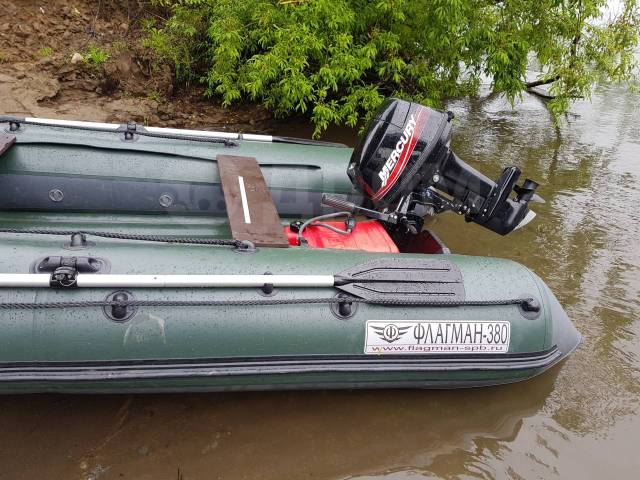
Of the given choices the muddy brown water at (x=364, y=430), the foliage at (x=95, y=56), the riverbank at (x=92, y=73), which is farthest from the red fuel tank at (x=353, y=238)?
the foliage at (x=95, y=56)

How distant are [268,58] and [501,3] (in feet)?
6.85

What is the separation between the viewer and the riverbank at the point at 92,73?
4598 millimetres

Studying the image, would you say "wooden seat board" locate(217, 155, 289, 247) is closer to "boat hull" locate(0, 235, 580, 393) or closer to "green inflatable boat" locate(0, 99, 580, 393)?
"green inflatable boat" locate(0, 99, 580, 393)

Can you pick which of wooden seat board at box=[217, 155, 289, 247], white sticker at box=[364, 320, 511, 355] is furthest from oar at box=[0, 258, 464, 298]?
wooden seat board at box=[217, 155, 289, 247]

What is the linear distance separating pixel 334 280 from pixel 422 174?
75cm

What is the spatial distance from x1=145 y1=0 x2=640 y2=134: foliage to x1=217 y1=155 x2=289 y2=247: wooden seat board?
1.67 meters

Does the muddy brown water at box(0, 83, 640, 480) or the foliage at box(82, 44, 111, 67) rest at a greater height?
the foliage at box(82, 44, 111, 67)

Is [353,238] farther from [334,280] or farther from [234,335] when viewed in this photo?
[234,335]

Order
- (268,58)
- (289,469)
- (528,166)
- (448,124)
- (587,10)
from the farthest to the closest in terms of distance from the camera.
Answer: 1. (528,166)
2. (587,10)
3. (268,58)
4. (448,124)
5. (289,469)

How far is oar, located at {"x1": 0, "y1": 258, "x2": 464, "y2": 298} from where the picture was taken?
1845 mm

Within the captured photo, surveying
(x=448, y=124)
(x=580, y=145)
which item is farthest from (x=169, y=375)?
(x=580, y=145)

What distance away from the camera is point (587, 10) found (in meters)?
4.62

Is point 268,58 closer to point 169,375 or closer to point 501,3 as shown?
point 501,3

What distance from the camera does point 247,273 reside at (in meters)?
2.07
